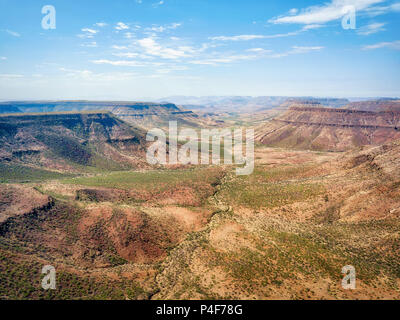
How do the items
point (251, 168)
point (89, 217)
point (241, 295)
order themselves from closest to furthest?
1. point (241, 295)
2. point (89, 217)
3. point (251, 168)

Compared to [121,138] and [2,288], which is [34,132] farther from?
[2,288]

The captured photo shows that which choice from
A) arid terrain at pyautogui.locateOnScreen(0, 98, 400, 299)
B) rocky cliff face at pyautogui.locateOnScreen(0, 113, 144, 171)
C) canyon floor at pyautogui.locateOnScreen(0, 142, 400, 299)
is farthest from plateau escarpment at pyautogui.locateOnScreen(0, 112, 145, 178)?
canyon floor at pyautogui.locateOnScreen(0, 142, 400, 299)

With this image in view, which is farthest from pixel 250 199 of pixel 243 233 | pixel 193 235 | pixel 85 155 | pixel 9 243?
pixel 85 155

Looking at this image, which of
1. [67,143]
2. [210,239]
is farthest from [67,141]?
[210,239]

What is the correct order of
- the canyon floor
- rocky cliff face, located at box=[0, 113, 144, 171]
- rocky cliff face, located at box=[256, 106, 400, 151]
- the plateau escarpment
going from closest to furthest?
the canyon floor → the plateau escarpment → rocky cliff face, located at box=[0, 113, 144, 171] → rocky cliff face, located at box=[256, 106, 400, 151]

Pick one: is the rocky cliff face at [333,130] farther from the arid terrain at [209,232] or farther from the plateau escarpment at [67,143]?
the plateau escarpment at [67,143]

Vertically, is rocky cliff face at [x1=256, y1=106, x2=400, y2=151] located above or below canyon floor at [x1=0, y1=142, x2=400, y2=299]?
above

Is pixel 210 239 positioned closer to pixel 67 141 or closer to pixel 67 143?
pixel 67 143

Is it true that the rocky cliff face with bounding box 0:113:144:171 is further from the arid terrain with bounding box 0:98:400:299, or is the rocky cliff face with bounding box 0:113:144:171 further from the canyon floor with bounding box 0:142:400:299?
the canyon floor with bounding box 0:142:400:299

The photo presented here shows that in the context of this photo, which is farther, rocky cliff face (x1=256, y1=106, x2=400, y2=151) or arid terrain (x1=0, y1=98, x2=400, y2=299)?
rocky cliff face (x1=256, y1=106, x2=400, y2=151)

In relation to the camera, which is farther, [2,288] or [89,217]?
[89,217]
